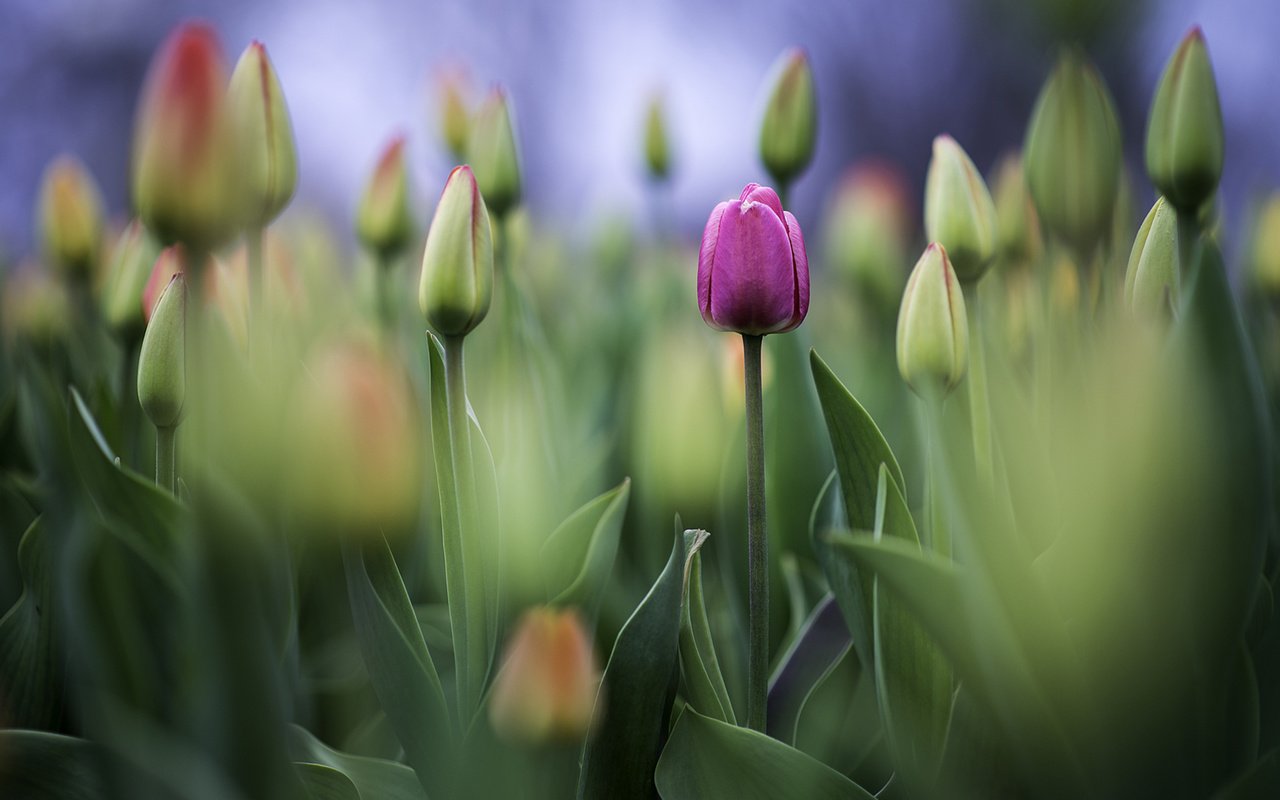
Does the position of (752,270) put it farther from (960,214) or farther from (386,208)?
(386,208)

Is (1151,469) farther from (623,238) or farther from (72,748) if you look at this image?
(623,238)

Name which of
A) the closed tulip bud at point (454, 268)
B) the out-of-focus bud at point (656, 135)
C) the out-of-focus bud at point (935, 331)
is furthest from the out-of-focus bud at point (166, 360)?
the out-of-focus bud at point (656, 135)

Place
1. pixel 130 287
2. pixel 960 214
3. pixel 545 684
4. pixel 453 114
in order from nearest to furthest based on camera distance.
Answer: pixel 545 684 < pixel 960 214 < pixel 130 287 < pixel 453 114

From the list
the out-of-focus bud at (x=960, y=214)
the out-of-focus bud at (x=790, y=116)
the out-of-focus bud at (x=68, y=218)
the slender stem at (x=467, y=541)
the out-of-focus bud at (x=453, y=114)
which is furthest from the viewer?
the out-of-focus bud at (x=453, y=114)

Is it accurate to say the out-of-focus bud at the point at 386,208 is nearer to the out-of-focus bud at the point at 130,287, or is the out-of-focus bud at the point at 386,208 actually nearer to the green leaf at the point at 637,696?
the out-of-focus bud at the point at 130,287

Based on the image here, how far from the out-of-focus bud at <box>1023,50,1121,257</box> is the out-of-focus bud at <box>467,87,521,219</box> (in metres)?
0.41

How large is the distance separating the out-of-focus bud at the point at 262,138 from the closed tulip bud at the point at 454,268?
0.27 ft

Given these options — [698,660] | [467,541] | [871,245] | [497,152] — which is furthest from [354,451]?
[871,245]

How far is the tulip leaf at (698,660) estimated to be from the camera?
18.7 inches

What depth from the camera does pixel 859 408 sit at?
20.4 inches

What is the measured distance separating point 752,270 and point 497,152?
43cm

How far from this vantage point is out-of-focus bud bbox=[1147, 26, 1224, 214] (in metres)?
0.51

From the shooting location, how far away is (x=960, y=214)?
1.89 ft

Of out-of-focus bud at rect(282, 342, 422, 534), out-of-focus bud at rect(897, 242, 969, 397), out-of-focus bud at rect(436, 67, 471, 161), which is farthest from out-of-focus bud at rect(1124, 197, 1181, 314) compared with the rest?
out-of-focus bud at rect(436, 67, 471, 161)
